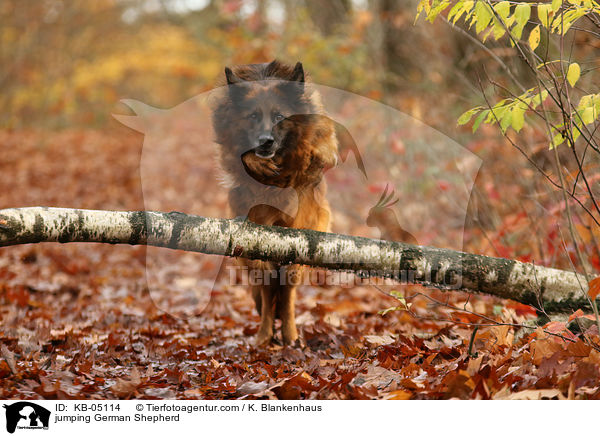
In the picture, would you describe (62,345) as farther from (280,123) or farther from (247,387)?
(280,123)

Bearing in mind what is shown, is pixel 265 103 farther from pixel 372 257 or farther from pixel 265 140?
pixel 372 257

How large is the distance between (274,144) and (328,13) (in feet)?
36.2

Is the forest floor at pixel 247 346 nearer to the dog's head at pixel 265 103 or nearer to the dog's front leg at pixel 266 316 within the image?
the dog's front leg at pixel 266 316

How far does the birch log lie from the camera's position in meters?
3.60

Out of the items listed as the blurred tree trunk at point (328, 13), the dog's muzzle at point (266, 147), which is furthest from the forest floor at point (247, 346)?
the blurred tree trunk at point (328, 13)

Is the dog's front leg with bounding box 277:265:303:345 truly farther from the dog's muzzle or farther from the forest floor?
the dog's muzzle

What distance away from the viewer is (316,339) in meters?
4.70

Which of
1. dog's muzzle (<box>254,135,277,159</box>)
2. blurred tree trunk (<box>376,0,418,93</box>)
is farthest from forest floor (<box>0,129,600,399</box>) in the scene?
blurred tree trunk (<box>376,0,418,93</box>)

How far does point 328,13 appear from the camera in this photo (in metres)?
14.1

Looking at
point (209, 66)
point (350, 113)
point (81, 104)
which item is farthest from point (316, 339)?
point (81, 104)
